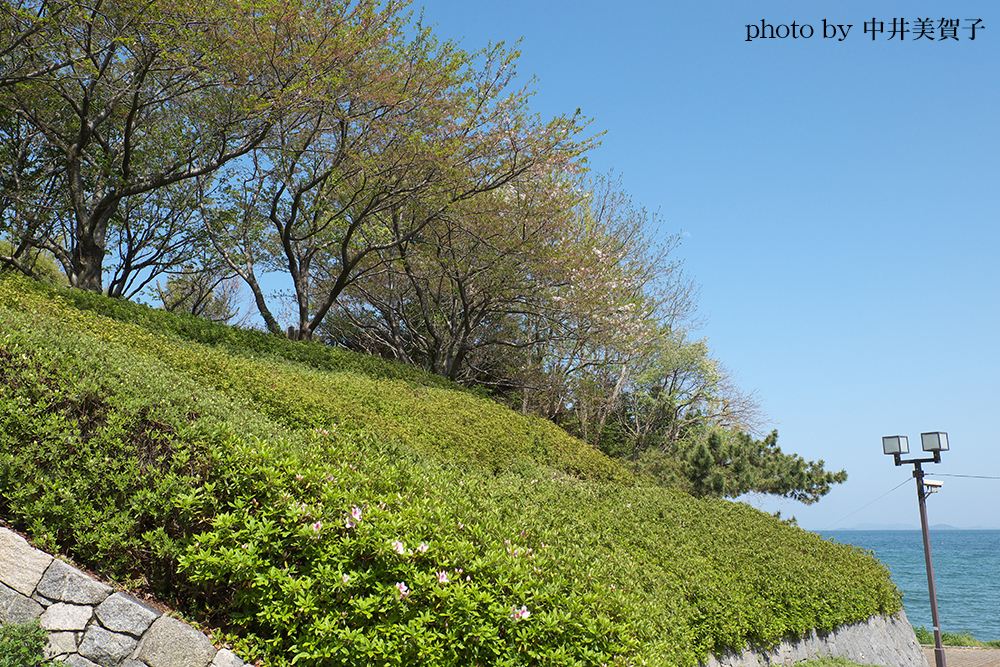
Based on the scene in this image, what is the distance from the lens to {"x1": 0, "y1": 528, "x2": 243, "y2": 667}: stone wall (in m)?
3.69

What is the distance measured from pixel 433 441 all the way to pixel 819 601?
5.31m

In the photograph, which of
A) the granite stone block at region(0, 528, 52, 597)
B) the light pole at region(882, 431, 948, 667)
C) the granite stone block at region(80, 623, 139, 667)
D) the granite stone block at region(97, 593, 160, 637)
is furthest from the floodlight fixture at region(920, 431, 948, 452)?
the granite stone block at region(0, 528, 52, 597)

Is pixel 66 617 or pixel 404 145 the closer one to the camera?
pixel 66 617

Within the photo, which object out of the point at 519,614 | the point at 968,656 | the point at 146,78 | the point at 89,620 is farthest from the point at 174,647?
the point at 968,656

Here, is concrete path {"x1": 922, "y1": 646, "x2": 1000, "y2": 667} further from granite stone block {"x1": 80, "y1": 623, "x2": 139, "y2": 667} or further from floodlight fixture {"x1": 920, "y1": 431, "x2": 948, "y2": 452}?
granite stone block {"x1": 80, "y1": 623, "x2": 139, "y2": 667}

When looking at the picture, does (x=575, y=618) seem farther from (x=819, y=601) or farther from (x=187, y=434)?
(x=819, y=601)

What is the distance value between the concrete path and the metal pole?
66 cm

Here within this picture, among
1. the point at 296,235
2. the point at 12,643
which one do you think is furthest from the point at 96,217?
the point at 12,643

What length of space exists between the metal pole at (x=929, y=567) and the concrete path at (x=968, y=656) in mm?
660

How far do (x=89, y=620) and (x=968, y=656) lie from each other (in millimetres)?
16639

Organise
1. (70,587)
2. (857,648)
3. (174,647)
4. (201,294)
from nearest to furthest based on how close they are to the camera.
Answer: (174,647) < (70,587) < (857,648) < (201,294)

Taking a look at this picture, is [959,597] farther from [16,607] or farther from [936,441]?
[16,607]

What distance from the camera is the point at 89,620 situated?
149 inches

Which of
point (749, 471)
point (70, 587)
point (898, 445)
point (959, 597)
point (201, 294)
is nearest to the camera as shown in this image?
point (70, 587)
